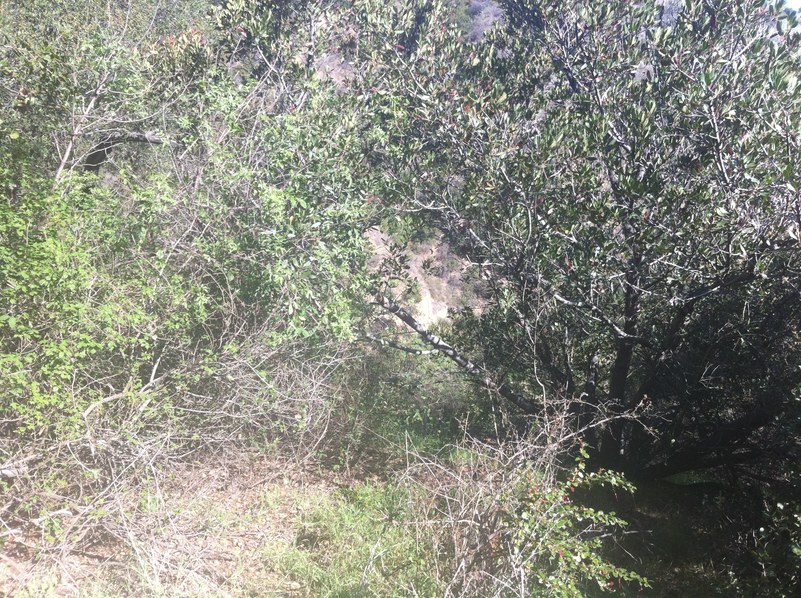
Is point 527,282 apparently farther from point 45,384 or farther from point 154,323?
point 45,384

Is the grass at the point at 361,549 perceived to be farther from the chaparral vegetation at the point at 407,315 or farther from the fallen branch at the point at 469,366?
the fallen branch at the point at 469,366

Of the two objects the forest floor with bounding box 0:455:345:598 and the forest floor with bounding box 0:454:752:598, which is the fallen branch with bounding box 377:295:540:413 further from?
the forest floor with bounding box 0:455:345:598

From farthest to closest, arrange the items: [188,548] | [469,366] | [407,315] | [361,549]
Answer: [407,315], [469,366], [361,549], [188,548]

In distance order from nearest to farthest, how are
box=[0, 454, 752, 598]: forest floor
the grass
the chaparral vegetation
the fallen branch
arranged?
box=[0, 454, 752, 598]: forest floor → the chaparral vegetation → the grass → the fallen branch

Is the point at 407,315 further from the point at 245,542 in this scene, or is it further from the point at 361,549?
the point at 245,542

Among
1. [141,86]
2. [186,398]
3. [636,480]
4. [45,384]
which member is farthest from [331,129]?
[636,480]

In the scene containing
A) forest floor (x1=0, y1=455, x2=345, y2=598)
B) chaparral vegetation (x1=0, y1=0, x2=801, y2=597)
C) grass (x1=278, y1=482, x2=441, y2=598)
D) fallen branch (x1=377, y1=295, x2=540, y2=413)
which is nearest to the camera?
forest floor (x1=0, y1=455, x2=345, y2=598)

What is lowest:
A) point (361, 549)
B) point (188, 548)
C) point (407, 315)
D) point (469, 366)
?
point (188, 548)

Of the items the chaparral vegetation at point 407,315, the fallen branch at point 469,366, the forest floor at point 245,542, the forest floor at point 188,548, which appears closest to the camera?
the forest floor at point 188,548

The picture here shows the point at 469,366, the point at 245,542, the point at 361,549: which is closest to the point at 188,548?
the point at 245,542

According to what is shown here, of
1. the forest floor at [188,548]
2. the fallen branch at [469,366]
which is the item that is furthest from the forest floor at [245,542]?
the fallen branch at [469,366]

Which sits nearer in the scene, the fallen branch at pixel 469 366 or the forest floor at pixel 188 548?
the forest floor at pixel 188 548

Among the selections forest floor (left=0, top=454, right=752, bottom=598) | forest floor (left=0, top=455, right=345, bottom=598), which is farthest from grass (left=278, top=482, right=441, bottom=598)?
forest floor (left=0, top=455, right=345, bottom=598)

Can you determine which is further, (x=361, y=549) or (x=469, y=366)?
(x=469, y=366)
